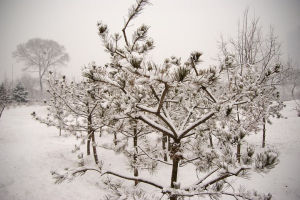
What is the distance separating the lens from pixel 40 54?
1158 inches

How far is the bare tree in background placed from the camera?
93.9 ft

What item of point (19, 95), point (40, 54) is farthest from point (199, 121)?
point (40, 54)

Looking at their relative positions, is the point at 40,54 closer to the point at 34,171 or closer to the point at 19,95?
the point at 19,95

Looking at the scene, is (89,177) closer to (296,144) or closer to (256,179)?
(256,179)

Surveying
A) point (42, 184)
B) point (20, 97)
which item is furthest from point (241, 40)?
point (20, 97)

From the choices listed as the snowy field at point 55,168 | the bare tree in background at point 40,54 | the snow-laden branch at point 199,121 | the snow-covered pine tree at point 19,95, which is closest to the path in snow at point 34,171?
the snowy field at point 55,168

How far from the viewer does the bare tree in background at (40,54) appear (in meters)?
28.6

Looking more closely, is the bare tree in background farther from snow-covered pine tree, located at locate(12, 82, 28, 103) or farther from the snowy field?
the snowy field

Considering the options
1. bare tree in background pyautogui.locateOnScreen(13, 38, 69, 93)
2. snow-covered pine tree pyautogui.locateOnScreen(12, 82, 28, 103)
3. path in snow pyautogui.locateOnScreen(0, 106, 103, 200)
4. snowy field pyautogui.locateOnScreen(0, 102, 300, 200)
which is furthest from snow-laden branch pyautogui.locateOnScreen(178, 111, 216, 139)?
bare tree in background pyautogui.locateOnScreen(13, 38, 69, 93)

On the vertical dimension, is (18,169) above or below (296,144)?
below

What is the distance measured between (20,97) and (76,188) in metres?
24.1

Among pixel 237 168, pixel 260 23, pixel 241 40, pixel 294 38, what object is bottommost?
pixel 237 168

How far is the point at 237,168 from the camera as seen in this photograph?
1.97m

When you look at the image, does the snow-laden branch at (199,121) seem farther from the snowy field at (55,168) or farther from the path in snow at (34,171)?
the path in snow at (34,171)
